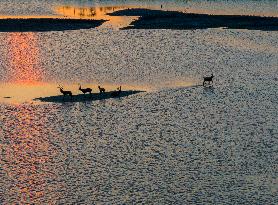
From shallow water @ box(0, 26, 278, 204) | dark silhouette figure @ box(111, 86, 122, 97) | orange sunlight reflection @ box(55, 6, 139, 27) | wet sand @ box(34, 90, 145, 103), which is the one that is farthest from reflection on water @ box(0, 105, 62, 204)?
orange sunlight reflection @ box(55, 6, 139, 27)

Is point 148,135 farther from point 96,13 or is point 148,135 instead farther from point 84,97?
point 96,13

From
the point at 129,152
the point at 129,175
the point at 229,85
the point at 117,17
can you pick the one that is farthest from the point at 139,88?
the point at 117,17

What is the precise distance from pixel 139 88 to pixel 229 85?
791 cm

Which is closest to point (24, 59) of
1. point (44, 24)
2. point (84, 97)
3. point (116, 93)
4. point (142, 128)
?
point (84, 97)

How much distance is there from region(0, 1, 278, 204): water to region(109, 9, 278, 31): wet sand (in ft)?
64.8

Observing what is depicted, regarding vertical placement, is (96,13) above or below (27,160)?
below

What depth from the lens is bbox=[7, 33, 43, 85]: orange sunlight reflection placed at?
200 feet

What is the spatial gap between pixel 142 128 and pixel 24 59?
3138cm

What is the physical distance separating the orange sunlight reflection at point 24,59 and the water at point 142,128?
175 mm

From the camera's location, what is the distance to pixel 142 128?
143ft

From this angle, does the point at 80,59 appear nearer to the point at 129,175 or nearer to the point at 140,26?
the point at 140,26

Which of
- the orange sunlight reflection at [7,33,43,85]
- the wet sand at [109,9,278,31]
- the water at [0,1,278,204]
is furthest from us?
the wet sand at [109,9,278,31]

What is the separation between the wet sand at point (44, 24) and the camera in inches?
3695

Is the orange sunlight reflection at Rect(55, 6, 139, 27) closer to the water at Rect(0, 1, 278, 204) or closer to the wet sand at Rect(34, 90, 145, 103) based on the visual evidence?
the water at Rect(0, 1, 278, 204)
